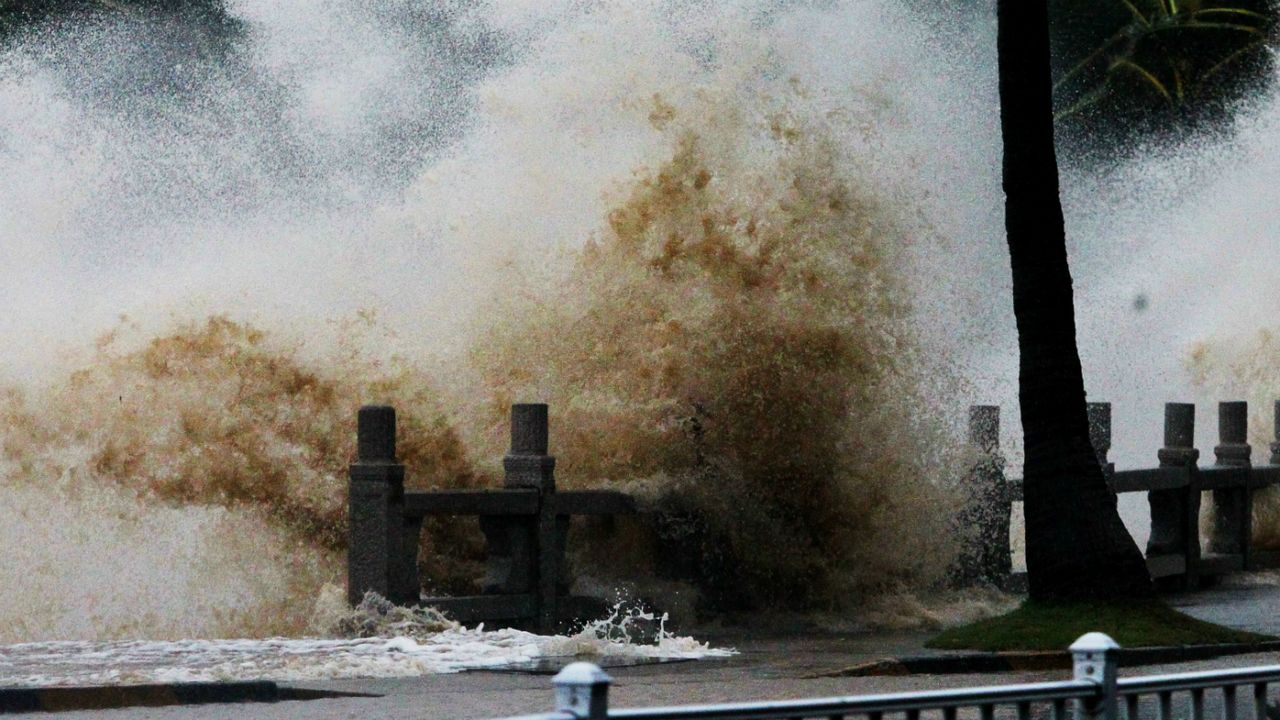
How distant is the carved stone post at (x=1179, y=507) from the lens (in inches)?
942

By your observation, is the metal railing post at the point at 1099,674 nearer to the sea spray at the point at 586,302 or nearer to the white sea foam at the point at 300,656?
the white sea foam at the point at 300,656

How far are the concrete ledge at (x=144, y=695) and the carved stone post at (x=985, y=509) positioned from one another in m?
9.72

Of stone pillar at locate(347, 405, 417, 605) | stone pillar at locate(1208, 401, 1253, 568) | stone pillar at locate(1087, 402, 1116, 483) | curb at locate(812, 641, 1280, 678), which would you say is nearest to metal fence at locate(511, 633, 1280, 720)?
curb at locate(812, 641, 1280, 678)

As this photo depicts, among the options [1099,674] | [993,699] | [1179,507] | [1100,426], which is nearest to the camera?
[993,699]

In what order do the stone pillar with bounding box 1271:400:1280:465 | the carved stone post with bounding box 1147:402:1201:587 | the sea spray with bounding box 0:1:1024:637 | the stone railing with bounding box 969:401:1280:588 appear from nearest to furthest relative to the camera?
the sea spray with bounding box 0:1:1024:637
the stone railing with bounding box 969:401:1280:588
the carved stone post with bounding box 1147:402:1201:587
the stone pillar with bounding box 1271:400:1280:465

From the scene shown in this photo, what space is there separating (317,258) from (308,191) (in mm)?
5746

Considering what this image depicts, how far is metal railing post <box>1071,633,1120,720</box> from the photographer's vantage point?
277 inches

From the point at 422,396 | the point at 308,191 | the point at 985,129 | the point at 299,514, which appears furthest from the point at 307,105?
the point at 299,514

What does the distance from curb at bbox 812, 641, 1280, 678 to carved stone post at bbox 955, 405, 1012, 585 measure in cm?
664

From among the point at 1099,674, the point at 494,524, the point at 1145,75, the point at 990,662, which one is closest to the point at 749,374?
the point at 494,524

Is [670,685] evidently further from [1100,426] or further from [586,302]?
[1100,426]

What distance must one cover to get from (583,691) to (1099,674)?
82.3 inches

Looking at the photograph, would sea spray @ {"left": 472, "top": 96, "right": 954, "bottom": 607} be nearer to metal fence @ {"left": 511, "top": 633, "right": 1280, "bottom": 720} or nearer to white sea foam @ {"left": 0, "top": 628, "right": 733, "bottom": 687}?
white sea foam @ {"left": 0, "top": 628, "right": 733, "bottom": 687}

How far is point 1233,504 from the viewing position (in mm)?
25391
